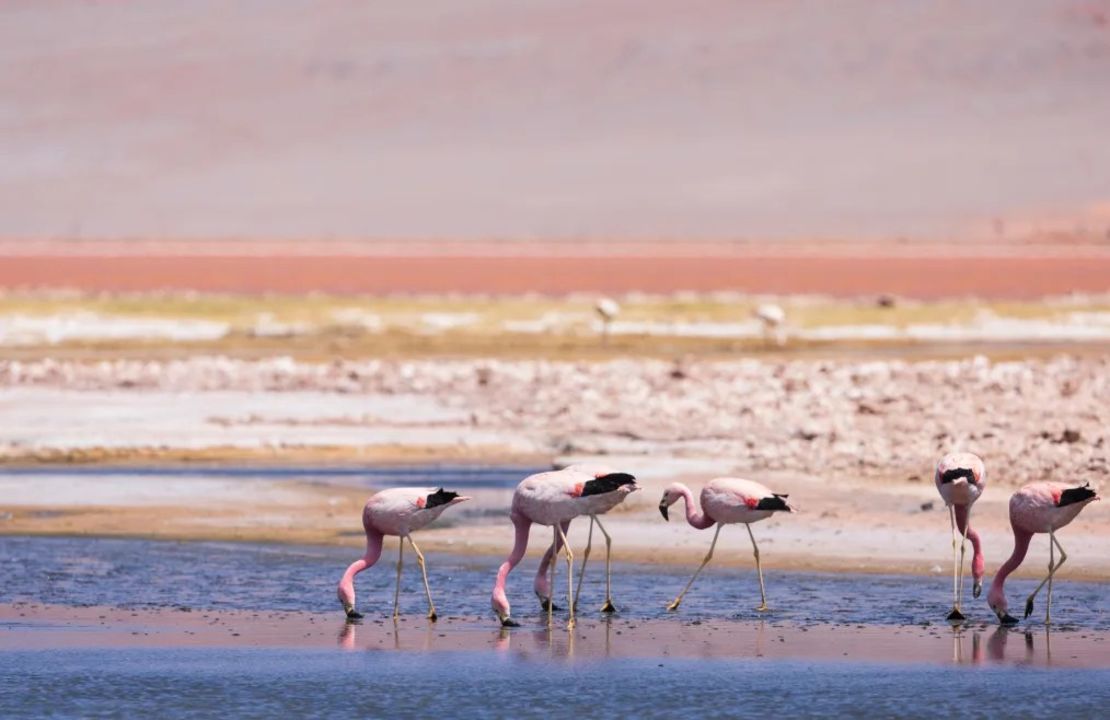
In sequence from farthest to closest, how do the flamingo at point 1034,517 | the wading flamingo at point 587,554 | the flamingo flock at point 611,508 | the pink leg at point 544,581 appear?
the pink leg at point 544,581, the wading flamingo at point 587,554, the flamingo flock at point 611,508, the flamingo at point 1034,517

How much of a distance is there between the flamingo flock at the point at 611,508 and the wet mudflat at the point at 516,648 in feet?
0.66

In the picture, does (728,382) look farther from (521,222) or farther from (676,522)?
(521,222)

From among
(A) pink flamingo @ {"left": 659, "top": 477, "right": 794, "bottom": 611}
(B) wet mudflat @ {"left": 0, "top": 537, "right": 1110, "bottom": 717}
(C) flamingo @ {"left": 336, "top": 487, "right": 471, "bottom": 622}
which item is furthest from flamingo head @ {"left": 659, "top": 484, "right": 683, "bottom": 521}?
(C) flamingo @ {"left": 336, "top": 487, "right": 471, "bottom": 622}

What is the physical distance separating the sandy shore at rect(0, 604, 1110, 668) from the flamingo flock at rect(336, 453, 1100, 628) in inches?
11.3

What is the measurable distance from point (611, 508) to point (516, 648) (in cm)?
143

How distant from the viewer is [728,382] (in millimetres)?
30812

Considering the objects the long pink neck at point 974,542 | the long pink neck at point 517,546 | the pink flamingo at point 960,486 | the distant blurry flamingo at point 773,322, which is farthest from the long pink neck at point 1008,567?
the distant blurry flamingo at point 773,322

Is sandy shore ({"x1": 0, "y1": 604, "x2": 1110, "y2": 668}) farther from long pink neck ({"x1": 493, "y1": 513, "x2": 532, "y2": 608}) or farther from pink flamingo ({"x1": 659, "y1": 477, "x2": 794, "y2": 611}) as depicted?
pink flamingo ({"x1": 659, "y1": 477, "x2": 794, "y2": 611})

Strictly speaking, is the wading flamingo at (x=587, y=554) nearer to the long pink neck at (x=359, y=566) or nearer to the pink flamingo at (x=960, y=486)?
the long pink neck at (x=359, y=566)

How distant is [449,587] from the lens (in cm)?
1584

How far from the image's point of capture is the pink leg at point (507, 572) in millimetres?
13883

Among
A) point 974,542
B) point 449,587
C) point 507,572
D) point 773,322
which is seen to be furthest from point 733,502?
point 773,322

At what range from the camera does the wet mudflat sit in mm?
11805

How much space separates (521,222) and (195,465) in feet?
301
